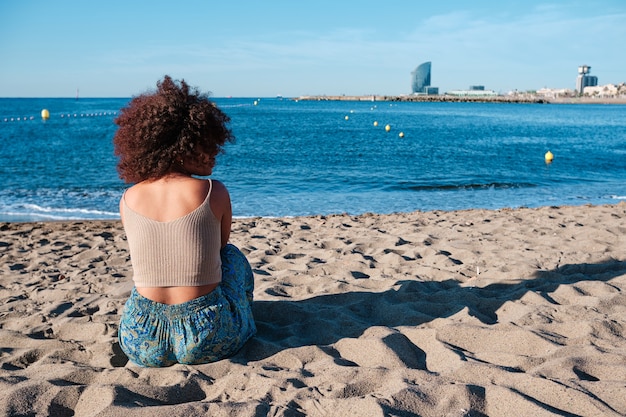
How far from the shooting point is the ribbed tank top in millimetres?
2668

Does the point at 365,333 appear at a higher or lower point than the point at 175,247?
lower

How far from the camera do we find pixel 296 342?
3.08 metres

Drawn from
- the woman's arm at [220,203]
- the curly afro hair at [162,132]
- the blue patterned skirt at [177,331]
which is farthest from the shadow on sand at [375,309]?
the curly afro hair at [162,132]

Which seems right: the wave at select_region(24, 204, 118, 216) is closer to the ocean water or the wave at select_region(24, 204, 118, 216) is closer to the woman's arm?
the ocean water

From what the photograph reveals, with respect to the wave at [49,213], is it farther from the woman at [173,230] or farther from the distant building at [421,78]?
the distant building at [421,78]

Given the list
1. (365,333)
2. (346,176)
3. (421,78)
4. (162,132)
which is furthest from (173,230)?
(421,78)

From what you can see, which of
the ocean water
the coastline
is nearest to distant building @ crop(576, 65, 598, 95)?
the coastline

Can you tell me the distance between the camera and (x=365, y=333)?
3.15 meters

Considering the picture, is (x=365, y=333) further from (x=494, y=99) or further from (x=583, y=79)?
(x=583, y=79)

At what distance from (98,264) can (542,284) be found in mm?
4054

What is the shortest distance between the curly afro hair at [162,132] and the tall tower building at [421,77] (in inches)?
6807

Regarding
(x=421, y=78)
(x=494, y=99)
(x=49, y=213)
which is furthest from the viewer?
(x=421, y=78)

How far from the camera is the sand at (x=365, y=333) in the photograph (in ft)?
7.53

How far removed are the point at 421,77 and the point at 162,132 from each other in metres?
176
